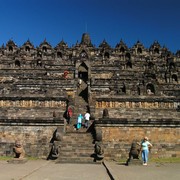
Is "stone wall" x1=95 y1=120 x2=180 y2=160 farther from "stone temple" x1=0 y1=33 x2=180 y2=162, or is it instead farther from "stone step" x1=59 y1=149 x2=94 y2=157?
"stone step" x1=59 y1=149 x2=94 y2=157

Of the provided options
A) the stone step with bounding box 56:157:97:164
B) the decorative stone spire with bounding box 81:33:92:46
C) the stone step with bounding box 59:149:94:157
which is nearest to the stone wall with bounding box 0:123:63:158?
the stone step with bounding box 59:149:94:157

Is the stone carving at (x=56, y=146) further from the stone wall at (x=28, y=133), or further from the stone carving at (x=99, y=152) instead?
the stone carving at (x=99, y=152)

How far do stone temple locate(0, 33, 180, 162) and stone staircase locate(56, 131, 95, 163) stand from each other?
0.06 meters

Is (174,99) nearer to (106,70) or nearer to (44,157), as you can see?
(44,157)

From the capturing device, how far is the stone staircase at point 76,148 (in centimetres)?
1673

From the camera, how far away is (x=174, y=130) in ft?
66.3

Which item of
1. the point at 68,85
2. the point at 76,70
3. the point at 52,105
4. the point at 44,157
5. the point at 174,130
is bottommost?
the point at 44,157

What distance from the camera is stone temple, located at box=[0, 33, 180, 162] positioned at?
18797 mm

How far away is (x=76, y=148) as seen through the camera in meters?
17.9

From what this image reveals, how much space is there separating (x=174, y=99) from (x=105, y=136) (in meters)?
10.1

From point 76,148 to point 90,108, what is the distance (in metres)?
7.49

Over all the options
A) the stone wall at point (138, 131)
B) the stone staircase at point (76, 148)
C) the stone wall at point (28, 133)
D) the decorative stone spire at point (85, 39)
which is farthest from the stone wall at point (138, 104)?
the decorative stone spire at point (85, 39)

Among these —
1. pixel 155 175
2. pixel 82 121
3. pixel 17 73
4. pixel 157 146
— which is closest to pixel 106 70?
pixel 17 73

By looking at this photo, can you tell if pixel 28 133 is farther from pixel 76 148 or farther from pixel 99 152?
pixel 99 152
